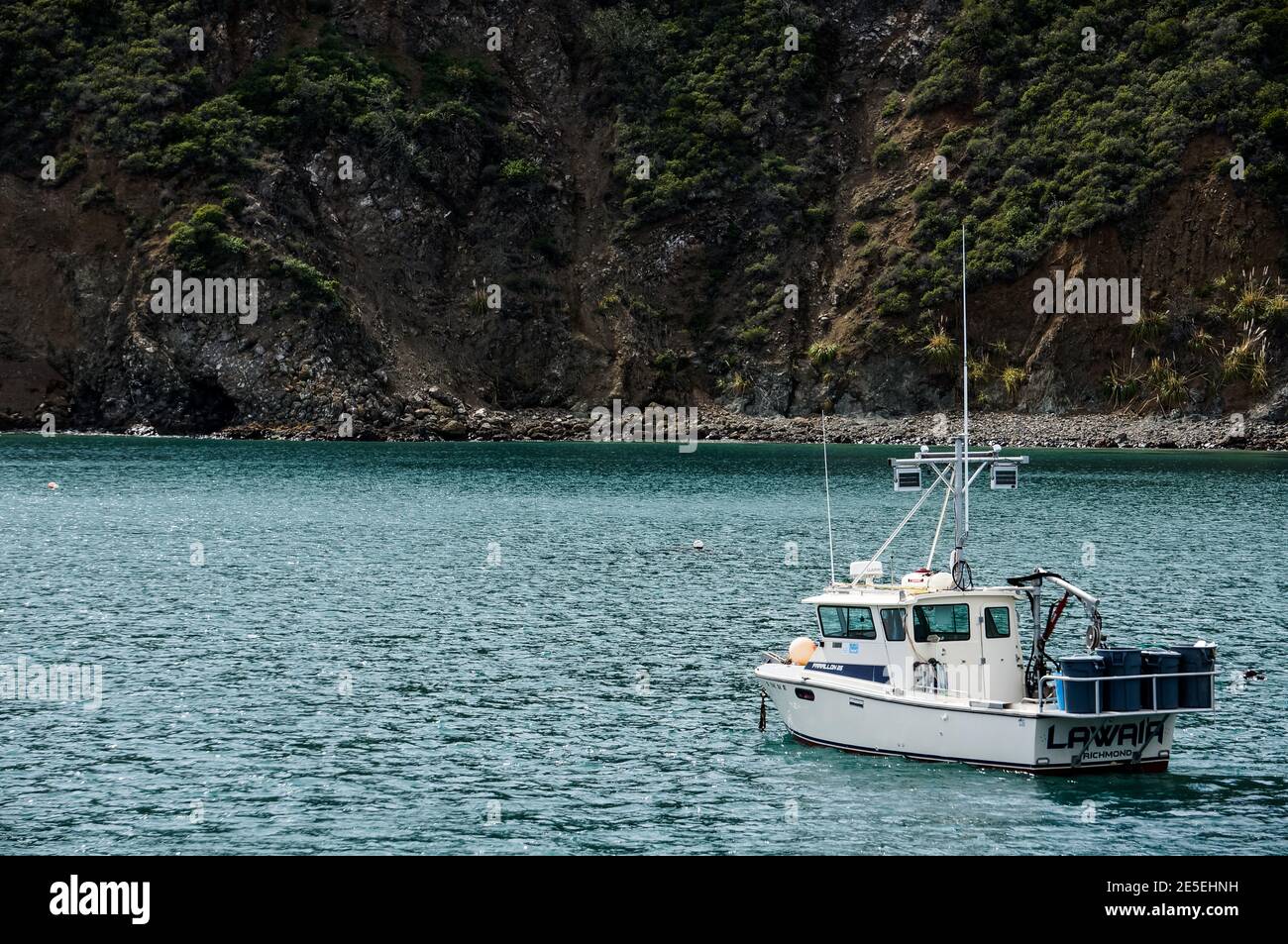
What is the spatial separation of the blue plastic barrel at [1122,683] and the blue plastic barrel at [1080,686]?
0.79 feet

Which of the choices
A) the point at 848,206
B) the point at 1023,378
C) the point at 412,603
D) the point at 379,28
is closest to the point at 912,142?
the point at 848,206

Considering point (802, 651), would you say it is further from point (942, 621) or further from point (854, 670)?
point (942, 621)

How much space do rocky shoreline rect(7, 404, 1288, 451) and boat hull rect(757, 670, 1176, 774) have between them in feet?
343

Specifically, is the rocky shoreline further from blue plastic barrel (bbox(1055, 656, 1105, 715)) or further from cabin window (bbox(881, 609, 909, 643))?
blue plastic barrel (bbox(1055, 656, 1105, 715))

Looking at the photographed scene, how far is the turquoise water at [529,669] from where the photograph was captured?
29016 mm

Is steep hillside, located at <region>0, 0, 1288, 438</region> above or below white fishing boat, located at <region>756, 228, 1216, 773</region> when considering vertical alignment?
above

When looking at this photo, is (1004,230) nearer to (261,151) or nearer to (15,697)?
(261,151)

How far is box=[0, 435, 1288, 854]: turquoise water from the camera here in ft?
95.2

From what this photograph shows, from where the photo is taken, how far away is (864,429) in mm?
144250

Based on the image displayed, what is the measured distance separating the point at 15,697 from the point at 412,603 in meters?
18.2

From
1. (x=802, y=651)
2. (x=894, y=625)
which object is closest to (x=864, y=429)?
(x=802, y=651)

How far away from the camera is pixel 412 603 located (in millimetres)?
55125

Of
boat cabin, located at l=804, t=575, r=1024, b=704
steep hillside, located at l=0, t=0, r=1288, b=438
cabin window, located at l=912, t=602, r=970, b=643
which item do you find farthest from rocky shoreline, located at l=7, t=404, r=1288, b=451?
cabin window, located at l=912, t=602, r=970, b=643

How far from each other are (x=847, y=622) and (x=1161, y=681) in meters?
7.32
